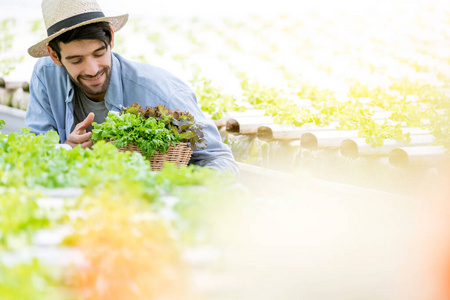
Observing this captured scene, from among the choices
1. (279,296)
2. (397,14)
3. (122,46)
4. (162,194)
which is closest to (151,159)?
(162,194)

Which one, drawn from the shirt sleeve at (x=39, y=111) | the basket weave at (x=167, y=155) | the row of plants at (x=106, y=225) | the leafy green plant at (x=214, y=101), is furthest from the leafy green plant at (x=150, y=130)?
the leafy green plant at (x=214, y=101)

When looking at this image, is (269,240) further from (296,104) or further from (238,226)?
(296,104)

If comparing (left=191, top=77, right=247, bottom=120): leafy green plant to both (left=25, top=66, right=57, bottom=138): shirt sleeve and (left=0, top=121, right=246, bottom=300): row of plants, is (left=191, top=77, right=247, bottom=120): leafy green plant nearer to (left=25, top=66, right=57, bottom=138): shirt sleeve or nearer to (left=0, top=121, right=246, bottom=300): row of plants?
(left=25, top=66, right=57, bottom=138): shirt sleeve

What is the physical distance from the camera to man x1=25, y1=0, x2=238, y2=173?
3.43 m

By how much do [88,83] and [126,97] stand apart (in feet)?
0.96

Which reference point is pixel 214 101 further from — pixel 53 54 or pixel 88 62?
pixel 88 62

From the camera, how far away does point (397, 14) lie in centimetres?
1002

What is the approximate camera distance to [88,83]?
361 centimetres

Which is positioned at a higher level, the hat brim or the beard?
the hat brim

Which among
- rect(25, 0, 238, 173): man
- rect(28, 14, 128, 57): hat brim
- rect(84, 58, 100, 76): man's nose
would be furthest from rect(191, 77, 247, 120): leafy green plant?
rect(84, 58, 100, 76): man's nose

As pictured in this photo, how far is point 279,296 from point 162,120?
176 centimetres

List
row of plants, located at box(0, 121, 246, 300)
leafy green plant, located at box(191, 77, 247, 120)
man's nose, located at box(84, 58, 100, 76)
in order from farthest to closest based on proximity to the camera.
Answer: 1. leafy green plant, located at box(191, 77, 247, 120)
2. man's nose, located at box(84, 58, 100, 76)
3. row of plants, located at box(0, 121, 246, 300)

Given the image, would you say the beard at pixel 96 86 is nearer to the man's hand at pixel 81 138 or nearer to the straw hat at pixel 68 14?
the straw hat at pixel 68 14

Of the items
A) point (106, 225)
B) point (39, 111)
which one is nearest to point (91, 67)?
point (39, 111)
